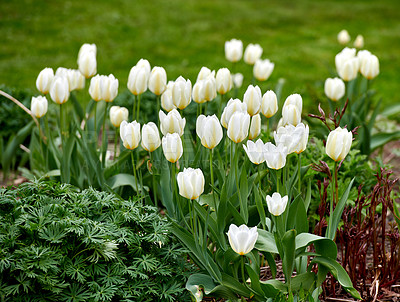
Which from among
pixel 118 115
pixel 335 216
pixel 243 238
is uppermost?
pixel 118 115

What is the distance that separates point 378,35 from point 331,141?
24.2 ft

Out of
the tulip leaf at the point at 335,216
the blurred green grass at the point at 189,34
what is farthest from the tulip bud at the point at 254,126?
the blurred green grass at the point at 189,34

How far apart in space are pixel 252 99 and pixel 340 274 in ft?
2.60

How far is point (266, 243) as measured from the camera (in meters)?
2.16

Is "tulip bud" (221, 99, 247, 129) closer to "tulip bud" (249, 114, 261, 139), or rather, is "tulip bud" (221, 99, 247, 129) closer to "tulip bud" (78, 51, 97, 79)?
"tulip bud" (249, 114, 261, 139)

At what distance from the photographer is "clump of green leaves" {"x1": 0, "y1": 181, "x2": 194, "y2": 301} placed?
1.96 metres

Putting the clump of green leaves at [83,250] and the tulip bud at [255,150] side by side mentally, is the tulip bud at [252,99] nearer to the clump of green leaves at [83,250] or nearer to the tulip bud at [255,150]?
the tulip bud at [255,150]

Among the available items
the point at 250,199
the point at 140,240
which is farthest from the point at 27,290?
the point at 250,199

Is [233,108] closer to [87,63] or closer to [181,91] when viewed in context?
[181,91]

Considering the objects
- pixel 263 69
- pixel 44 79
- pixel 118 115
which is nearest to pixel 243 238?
pixel 118 115

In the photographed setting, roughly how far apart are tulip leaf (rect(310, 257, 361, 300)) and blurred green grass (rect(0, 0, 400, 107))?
12.3ft

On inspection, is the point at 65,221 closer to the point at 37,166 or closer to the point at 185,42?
the point at 37,166

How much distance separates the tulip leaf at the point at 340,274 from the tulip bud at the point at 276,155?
436 millimetres

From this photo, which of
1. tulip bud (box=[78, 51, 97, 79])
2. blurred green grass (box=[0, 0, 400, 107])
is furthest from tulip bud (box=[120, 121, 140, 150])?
blurred green grass (box=[0, 0, 400, 107])
